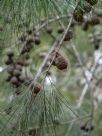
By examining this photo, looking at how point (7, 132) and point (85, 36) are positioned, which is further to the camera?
point (85, 36)

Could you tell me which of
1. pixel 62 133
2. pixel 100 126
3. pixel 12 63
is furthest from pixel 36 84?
pixel 100 126

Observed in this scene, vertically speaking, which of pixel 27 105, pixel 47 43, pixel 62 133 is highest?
pixel 27 105

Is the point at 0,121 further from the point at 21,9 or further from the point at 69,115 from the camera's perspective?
the point at 69,115

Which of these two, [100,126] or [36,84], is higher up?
[36,84]

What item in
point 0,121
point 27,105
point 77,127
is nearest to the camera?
point 27,105

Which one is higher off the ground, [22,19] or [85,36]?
[22,19]

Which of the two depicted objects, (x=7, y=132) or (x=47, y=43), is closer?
(x=7, y=132)

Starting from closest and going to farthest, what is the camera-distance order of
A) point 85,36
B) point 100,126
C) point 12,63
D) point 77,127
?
point 12,63 < point 77,127 < point 85,36 < point 100,126

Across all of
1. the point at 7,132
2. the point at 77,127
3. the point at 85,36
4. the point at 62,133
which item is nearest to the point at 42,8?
the point at 7,132

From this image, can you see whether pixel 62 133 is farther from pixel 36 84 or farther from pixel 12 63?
pixel 36 84
